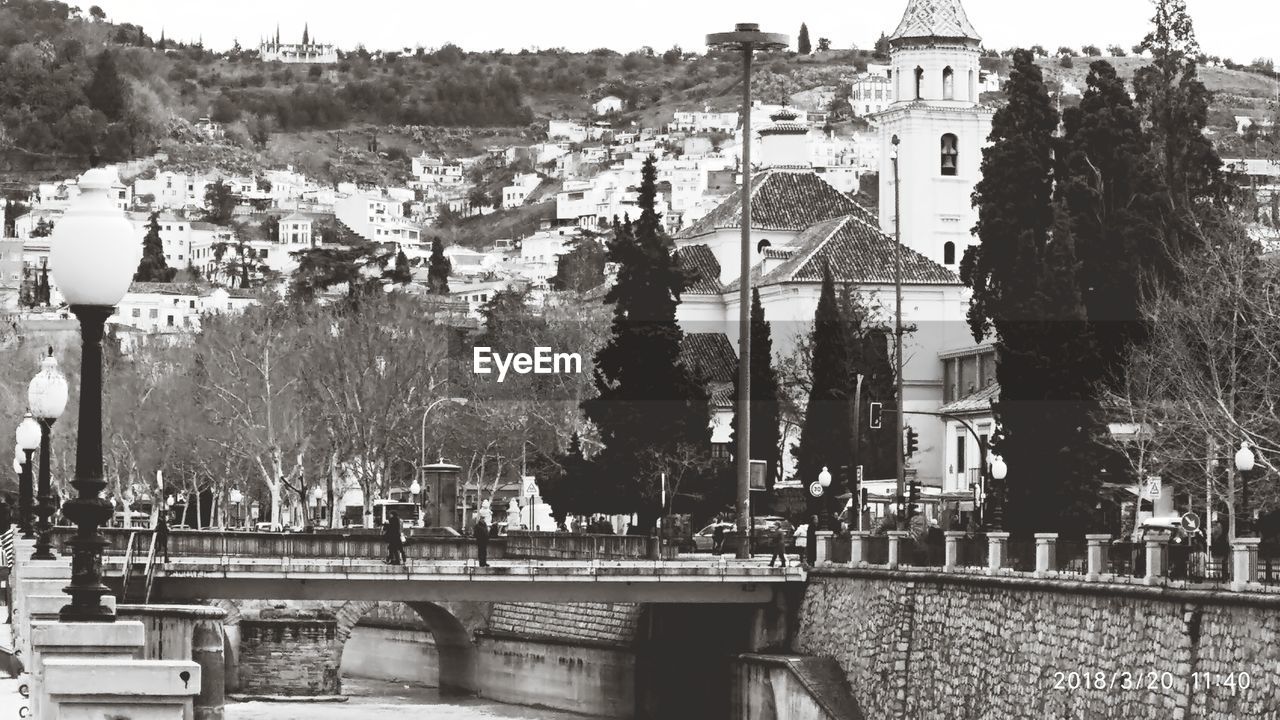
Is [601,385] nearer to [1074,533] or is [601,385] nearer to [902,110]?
[1074,533]

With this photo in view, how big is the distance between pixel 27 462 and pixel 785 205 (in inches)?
2532

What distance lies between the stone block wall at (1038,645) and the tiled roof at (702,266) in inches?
1747

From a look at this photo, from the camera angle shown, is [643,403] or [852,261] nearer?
[643,403]

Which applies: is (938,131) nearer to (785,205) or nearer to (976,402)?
(785,205)

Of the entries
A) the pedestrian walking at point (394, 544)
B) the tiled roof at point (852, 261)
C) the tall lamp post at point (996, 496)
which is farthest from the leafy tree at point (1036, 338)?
the tiled roof at point (852, 261)

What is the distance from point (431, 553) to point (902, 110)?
153ft

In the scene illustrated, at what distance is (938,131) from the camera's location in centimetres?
9938

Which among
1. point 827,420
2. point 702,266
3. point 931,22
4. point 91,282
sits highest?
point 931,22

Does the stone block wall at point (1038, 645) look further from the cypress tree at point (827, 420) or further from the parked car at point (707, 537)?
the cypress tree at point (827, 420)

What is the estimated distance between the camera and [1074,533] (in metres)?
48.5

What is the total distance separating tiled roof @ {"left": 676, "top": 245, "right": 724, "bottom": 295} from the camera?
9638 cm

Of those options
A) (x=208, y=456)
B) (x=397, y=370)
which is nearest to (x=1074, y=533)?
(x=397, y=370)

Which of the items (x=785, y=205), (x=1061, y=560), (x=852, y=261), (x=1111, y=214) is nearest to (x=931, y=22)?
(x=785, y=205)

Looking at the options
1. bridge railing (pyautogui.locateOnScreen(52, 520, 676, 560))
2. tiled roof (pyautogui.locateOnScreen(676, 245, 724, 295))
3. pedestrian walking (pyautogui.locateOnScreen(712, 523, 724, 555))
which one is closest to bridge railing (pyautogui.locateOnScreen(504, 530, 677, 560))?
bridge railing (pyautogui.locateOnScreen(52, 520, 676, 560))
